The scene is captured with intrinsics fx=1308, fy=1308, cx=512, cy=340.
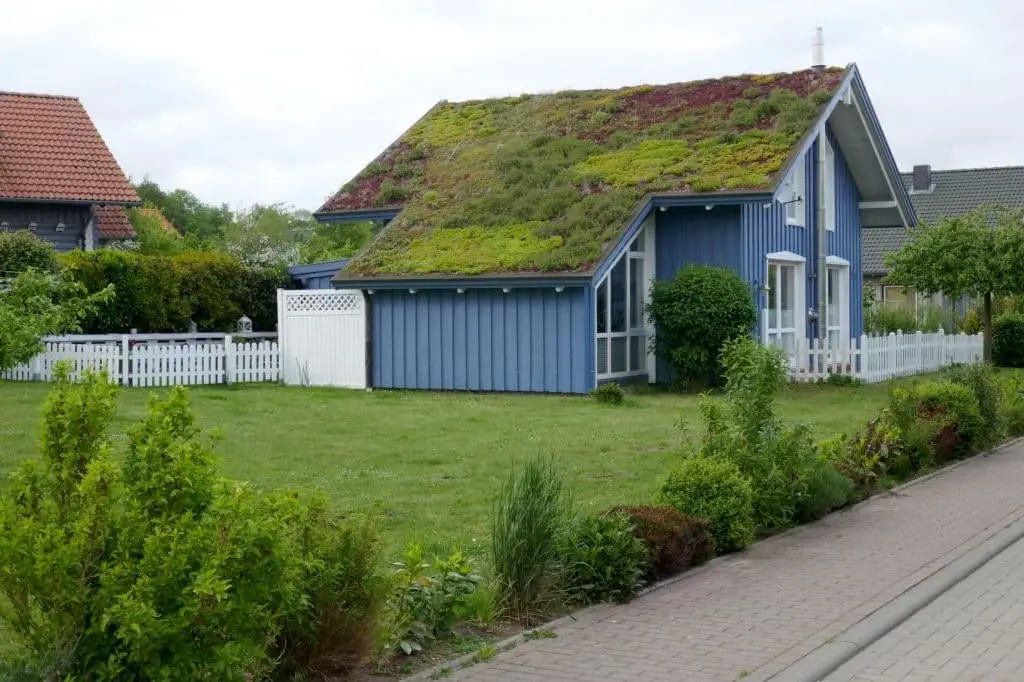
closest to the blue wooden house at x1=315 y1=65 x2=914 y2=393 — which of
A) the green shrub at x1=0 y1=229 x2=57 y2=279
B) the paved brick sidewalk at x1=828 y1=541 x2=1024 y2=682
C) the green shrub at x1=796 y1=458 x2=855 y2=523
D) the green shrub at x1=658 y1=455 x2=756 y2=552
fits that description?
the green shrub at x1=0 y1=229 x2=57 y2=279

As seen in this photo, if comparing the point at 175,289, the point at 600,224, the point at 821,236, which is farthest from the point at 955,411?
the point at 175,289

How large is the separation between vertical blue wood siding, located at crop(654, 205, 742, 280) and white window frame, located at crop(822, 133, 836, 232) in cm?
506

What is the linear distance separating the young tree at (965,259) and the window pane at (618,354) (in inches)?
342

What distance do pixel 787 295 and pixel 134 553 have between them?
23454 millimetres

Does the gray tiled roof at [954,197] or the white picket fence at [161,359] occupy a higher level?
the gray tiled roof at [954,197]

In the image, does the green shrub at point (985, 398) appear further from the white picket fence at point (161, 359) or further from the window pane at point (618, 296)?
the white picket fence at point (161, 359)

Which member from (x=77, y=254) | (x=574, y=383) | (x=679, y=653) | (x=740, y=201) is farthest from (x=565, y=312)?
(x=679, y=653)

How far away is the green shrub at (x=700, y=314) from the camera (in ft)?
76.4

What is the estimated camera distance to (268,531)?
211 inches

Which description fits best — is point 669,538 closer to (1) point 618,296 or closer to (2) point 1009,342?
(1) point 618,296

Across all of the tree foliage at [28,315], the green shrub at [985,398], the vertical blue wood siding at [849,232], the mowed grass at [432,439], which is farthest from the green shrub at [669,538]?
the vertical blue wood siding at [849,232]

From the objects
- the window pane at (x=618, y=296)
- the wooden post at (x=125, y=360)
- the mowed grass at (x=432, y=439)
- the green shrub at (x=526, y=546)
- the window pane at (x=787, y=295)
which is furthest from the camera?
the window pane at (x=787, y=295)

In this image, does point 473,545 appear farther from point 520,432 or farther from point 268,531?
point 520,432

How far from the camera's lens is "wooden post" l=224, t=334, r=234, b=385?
2509 centimetres
